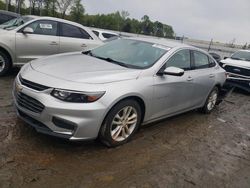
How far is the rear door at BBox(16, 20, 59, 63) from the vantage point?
22.3 ft

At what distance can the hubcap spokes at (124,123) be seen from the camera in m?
3.93

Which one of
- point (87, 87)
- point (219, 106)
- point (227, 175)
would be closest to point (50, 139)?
point (87, 87)

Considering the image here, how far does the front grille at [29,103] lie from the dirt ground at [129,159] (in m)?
0.52

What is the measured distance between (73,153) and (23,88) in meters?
1.08

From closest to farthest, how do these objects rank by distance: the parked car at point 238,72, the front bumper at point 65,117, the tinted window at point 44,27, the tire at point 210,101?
1. the front bumper at point 65,117
2. the tire at point 210,101
3. the tinted window at point 44,27
4. the parked car at point 238,72

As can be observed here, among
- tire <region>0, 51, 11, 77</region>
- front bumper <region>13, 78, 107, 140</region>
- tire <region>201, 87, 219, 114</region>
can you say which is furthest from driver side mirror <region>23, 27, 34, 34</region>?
tire <region>201, 87, 219, 114</region>

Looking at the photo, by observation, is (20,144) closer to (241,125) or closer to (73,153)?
(73,153)

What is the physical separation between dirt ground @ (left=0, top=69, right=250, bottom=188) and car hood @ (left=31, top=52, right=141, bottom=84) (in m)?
0.96

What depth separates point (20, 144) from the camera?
146 inches

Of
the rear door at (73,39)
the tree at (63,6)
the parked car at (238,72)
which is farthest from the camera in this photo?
the tree at (63,6)

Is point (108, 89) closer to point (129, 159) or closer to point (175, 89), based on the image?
point (129, 159)

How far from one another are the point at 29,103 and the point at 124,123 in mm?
1342

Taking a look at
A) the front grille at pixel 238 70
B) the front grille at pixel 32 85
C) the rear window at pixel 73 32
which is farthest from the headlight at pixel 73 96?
the front grille at pixel 238 70

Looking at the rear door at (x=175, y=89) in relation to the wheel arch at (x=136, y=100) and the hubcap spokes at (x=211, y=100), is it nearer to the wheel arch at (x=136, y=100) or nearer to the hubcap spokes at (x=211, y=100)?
the wheel arch at (x=136, y=100)
